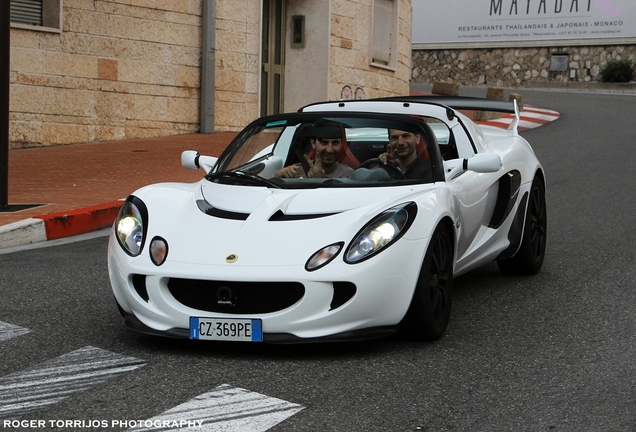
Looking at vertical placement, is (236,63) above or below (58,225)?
above

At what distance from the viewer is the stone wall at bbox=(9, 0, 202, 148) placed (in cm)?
1437

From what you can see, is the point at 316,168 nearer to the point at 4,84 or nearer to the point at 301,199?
the point at 301,199

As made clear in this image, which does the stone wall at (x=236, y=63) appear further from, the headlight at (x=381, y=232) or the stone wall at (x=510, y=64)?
the stone wall at (x=510, y=64)

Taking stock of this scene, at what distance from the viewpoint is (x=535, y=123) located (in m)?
20.9

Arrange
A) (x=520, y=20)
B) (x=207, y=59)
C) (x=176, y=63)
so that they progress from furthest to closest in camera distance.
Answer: (x=520, y=20) → (x=207, y=59) → (x=176, y=63)

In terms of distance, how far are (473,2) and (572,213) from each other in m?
35.2

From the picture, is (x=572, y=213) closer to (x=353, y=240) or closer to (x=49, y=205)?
(x=49, y=205)

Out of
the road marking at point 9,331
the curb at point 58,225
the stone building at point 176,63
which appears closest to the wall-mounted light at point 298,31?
the stone building at point 176,63

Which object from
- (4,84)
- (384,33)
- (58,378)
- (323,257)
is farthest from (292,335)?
(384,33)

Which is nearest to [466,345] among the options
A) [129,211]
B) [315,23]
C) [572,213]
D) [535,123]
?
[129,211]

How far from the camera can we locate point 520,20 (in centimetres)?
4159

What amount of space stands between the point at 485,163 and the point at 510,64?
120ft

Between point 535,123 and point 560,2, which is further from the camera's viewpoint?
point 560,2

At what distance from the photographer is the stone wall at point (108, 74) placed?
14367 mm
